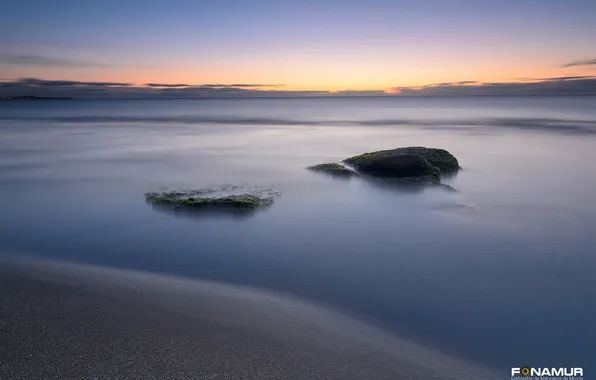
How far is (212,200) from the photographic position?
972cm

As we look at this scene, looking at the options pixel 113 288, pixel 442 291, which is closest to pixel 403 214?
pixel 442 291

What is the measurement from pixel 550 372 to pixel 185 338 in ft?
11.6

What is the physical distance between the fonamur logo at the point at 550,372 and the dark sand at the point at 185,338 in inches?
12.4

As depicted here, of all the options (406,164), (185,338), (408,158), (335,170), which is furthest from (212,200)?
(408,158)

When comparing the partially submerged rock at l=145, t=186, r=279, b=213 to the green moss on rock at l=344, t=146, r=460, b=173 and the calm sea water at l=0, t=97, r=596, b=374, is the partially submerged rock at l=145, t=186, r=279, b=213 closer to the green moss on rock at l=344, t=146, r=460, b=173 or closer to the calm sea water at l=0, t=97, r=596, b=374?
the calm sea water at l=0, t=97, r=596, b=374

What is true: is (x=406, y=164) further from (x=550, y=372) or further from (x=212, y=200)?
(x=550, y=372)

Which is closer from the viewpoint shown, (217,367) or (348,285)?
(217,367)

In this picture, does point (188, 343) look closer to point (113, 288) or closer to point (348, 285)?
point (113, 288)

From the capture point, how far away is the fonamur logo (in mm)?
4426

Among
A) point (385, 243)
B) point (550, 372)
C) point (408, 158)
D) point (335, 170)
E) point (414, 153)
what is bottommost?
point (550, 372)

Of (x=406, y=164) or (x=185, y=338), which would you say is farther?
(x=406, y=164)

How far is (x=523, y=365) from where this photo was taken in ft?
15.0

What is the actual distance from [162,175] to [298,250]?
854 centimetres

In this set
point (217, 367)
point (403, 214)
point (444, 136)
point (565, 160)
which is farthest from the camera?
point (444, 136)
